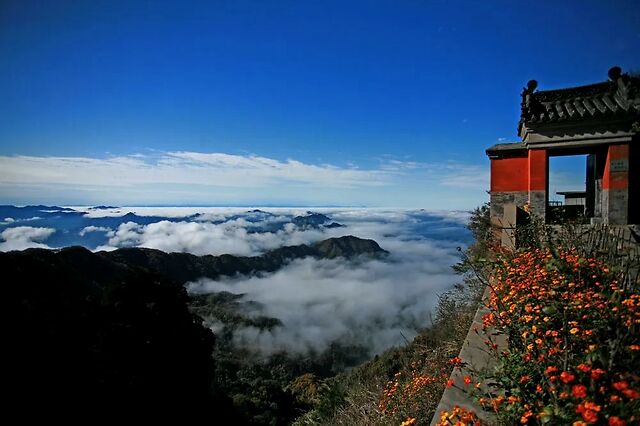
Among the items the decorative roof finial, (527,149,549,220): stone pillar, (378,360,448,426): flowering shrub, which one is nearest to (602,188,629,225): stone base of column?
(527,149,549,220): stone pillar

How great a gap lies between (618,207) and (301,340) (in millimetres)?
86876

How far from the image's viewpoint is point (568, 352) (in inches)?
96.8

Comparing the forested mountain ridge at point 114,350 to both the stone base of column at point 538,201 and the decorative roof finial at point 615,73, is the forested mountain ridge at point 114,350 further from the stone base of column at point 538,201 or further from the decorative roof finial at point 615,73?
the decorative roof finial at point 615,73

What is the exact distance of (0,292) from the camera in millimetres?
12797

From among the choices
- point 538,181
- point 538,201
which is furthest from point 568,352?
point 538,181

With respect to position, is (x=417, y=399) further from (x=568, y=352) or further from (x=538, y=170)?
(x=538, y=170)

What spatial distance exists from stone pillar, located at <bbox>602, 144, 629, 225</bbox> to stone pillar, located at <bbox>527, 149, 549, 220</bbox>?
1317 mm

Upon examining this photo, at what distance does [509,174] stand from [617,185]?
2.37 m

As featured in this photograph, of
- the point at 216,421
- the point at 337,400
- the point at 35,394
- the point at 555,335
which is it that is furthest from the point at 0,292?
the point at 555,335

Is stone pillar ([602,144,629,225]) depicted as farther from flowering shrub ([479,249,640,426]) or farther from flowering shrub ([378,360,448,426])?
flowering shrub ([378,360,448,426])

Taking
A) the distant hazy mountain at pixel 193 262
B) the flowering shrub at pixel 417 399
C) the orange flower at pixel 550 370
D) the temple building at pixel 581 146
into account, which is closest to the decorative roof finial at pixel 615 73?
the temple building at pixel 581 146

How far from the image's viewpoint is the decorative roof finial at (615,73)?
331 inches

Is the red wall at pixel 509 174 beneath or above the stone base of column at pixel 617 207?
above

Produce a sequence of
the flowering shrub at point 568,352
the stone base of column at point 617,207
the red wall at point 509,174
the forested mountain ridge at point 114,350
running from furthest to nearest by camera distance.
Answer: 1. the forested mountain ridge at point 114,350
2. the red wall at point 509,174
3. the stone base of column at point 617,207
4. the flowering shrub at point 568,352
